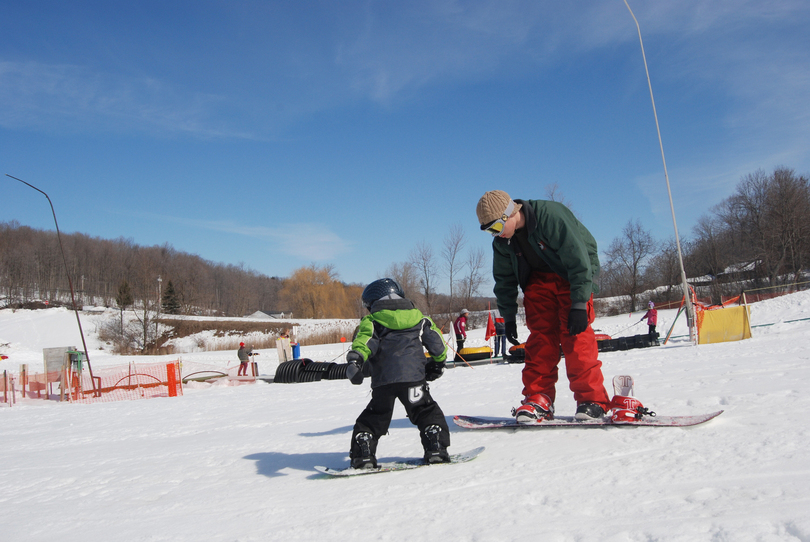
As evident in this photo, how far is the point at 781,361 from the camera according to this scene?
555cm

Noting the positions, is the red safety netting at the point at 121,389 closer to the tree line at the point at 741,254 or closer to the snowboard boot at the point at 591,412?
the snowboard boot at the point at 591,412

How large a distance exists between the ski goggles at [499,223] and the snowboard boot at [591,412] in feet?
4.48

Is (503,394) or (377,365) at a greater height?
(377,365)

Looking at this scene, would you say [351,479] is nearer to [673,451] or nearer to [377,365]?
[377,365]

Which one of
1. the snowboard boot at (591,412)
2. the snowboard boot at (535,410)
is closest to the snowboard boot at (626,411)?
the snowboard boot at (591,412)

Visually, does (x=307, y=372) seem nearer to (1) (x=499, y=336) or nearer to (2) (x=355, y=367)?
(1) (x=499, y=336)

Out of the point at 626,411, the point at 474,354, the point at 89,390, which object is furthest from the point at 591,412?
the point at 89,390

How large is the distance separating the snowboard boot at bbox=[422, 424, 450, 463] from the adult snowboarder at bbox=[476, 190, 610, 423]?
2.40ft

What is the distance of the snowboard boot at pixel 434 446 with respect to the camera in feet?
9.81

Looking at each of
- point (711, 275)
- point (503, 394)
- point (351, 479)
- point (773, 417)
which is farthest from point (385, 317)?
point (711, 275)

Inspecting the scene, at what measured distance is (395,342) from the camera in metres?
3.18

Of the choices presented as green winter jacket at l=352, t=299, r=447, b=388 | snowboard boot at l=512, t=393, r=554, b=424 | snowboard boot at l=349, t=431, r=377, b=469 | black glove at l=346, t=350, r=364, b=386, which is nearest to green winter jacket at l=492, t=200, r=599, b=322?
snowboard boot at l=512, t=393, r=554, b=424

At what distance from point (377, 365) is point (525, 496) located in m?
1.29

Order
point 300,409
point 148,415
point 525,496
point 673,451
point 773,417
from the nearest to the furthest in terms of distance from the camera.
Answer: point 525,496
point 673,451
point 773,417
point 300,409
point 148,415
